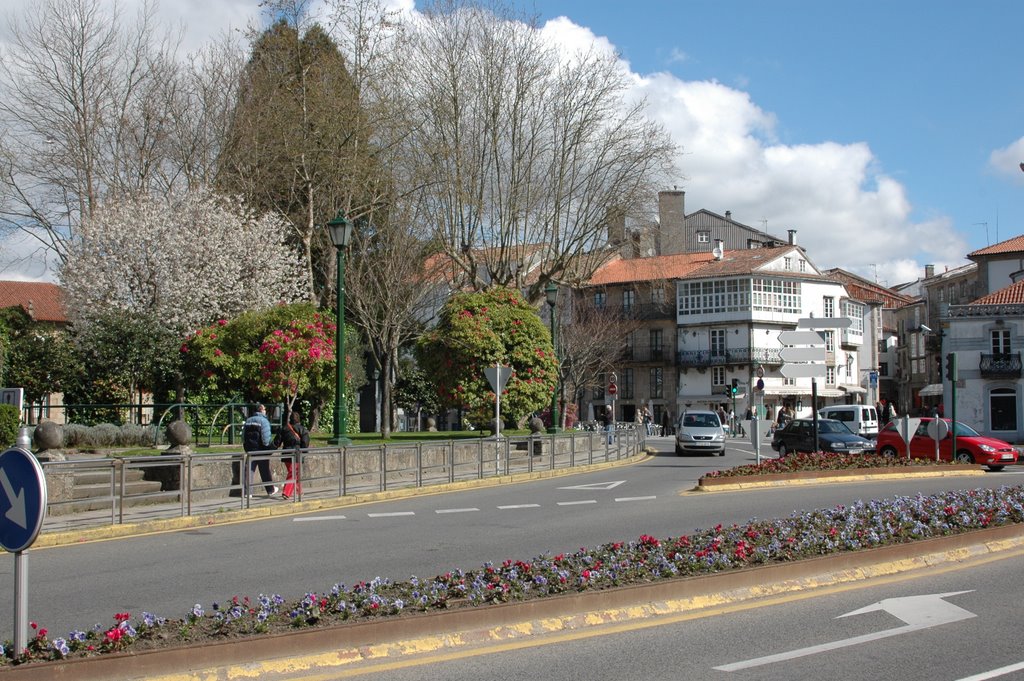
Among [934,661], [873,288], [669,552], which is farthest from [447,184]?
[873,288]

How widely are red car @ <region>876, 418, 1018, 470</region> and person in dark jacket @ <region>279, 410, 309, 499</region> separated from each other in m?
16.1

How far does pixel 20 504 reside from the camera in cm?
598

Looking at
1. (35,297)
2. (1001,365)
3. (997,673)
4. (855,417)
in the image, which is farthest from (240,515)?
(35,297)

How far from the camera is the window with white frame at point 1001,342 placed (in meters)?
55.6

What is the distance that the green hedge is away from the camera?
19047 millimetres

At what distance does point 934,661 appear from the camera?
6961mm

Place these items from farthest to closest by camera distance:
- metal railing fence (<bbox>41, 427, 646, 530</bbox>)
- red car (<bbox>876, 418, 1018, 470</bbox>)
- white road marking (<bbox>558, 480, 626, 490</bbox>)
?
red car (<bbox>876, 418, 1018, 470</bbox>)
white road marking (<bbox>558, 480, 626, 490</bbox>)
metal railing fence (<bbox>41, 427, 646, 530</bbox>)

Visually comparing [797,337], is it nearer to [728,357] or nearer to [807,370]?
[807,370]

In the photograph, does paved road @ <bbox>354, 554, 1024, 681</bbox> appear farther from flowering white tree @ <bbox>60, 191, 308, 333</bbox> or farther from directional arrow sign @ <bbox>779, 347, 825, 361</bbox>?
flowering white tree @ <bbox>60, 191, 308, 333</bbox>

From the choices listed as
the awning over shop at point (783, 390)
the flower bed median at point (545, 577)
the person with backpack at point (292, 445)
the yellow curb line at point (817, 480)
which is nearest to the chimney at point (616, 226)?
the yellow curb line at point (817, 480)

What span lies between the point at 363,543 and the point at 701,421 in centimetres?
2644

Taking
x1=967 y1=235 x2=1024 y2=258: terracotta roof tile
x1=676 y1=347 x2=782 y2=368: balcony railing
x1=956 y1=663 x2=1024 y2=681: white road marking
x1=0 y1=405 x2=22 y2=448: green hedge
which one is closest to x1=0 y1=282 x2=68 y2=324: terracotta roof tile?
x1=676 y1=347 x2=782 y2=368: balcony railing

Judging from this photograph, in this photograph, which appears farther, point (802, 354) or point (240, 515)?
point (802, 354)

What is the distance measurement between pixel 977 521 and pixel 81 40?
33.2 meters
